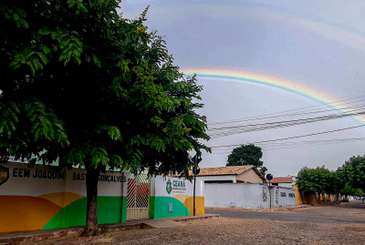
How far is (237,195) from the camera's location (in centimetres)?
3291

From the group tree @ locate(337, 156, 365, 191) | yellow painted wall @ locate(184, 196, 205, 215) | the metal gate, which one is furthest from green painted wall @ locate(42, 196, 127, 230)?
tree @ locate(337, 156, 365, 191)

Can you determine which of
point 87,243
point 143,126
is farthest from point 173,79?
point 87,243

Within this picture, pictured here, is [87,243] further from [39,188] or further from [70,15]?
[70,15]

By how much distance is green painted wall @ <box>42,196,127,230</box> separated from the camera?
1191 cm

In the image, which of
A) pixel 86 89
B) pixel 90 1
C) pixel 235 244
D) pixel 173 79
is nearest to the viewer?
pixel 90 1

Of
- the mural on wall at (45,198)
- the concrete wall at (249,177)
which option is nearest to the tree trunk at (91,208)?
the mural on wall at (45,198)

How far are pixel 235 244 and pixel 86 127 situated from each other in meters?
5.52

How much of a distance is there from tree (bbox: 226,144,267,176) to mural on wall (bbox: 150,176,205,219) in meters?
55.4

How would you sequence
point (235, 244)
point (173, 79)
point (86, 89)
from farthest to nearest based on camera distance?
point (173, 79) → point (235, 244) → point (86, 89)

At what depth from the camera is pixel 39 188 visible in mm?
11406

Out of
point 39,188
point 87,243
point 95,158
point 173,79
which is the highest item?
point 173,79

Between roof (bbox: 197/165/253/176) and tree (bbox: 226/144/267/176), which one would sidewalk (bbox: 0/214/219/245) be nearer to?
roof (bbox: 197/165/253/176)

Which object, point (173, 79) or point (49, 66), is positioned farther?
point (173, 79)

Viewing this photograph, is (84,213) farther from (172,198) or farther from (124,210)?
(172,198)
